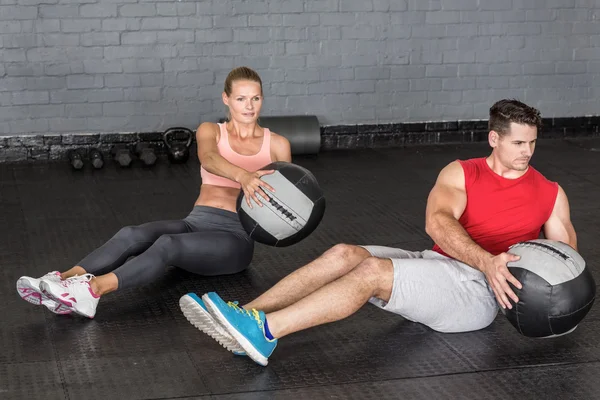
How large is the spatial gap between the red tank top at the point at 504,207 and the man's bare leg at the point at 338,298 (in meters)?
0.40

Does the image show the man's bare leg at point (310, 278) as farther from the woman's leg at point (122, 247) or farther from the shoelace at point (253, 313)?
the woman's leg at point (122, 247)

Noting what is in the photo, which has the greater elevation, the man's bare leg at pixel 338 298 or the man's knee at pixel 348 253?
the man's knee at pixel 348 253

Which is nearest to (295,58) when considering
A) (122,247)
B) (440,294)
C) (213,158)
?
(213,158)

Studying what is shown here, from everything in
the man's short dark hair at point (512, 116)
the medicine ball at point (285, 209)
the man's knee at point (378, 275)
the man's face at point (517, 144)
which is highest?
the man's short dark hair at point (512, 116)

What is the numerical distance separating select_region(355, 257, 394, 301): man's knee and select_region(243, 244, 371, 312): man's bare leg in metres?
0.15

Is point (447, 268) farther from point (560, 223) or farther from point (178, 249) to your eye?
point (178, 249)

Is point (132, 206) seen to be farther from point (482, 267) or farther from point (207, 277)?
point (482, 267)

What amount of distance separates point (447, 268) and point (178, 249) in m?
1.15

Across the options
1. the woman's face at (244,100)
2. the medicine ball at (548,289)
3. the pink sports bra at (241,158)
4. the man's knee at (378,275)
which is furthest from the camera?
the pink sports bra at (241,158)

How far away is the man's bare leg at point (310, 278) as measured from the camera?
3268mm

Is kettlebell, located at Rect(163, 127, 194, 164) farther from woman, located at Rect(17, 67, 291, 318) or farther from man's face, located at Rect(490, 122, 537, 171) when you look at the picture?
man's face, located at Rect(490, 122, 537, 171)

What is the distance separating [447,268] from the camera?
10.8 ft

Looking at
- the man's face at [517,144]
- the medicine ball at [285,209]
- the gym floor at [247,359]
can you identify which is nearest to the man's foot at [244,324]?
the gym floor at [247,359]

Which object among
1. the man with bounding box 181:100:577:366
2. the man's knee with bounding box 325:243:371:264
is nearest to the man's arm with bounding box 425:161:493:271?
the man with bounding box 181:100:577:366
